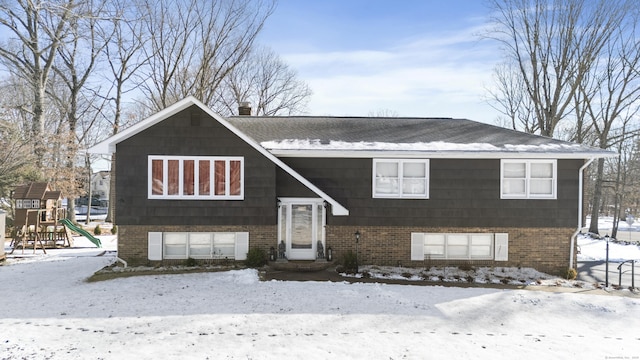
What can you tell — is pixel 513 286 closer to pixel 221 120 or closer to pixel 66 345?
pixel 221 120

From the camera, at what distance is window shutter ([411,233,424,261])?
13438mm

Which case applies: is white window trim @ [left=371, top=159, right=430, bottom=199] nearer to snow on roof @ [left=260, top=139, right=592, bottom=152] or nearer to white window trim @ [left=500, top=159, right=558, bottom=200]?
snow on roof @ [left=260, top=139, right=592, bottom=152]

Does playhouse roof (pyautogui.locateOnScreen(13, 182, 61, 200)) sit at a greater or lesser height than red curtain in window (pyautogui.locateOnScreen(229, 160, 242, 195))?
lesser

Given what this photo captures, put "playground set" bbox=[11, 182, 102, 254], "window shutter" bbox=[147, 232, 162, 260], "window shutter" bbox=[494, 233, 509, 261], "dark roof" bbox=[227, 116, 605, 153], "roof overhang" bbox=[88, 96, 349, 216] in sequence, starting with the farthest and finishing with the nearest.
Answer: "playground set" bbox=[11, 182, 102, 254] → "dark roof" bbox=[227, 116, 605, 153] → "window shutter" bbox=[494, 233, 509, 261] → "window shutter" bbox=[147, 232, 162, 260] → "roof overhang" bbox=[88, 96, 349, 216]

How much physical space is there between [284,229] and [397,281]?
417 cm

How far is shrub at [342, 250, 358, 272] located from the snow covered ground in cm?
152

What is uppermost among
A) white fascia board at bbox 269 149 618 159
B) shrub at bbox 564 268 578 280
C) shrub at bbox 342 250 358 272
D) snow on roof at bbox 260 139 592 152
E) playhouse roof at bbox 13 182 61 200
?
snow on roof at bbox 260 139 592 152

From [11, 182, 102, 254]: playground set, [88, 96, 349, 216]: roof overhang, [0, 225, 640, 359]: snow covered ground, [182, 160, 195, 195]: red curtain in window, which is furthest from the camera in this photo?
[11, 182, 102, 254]: playground set

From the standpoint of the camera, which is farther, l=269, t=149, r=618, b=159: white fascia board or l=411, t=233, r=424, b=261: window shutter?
l=411, t=233, r=424, b=261: window shutter

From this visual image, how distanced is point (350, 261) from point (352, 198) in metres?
2.13

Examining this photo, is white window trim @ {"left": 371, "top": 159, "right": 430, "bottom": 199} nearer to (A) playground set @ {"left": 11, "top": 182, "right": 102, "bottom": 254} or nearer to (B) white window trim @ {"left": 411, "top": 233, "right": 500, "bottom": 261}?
(B) white window trim @ {"left": 411, "top": 233, "right": 500, "bottom": 261}

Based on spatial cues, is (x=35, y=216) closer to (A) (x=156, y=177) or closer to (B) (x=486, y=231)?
(A) (x=156, y=177)

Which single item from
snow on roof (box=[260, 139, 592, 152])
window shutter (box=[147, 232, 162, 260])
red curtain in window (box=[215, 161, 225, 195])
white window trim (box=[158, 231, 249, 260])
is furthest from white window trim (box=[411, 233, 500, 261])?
window shutter (box=[147, 232, 162, 260])

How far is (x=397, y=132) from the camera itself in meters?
15.2
